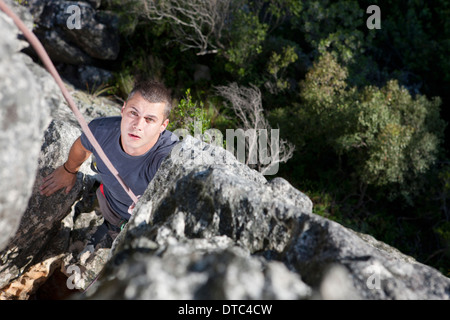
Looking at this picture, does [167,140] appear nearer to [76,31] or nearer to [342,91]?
[342,91]

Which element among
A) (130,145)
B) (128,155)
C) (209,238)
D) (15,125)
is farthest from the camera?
(128,155)

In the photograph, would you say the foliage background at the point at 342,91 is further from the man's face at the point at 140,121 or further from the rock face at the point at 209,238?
the rock face at the point at 209,238

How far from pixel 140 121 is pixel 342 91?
624 cm

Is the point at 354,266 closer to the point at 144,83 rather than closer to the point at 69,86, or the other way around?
the point at 144,83

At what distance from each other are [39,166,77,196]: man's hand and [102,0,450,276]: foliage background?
9.61ft

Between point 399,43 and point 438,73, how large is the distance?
1384mm

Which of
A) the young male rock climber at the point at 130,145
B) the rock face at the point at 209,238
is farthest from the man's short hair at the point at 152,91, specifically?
the rock face at the point at 209,238

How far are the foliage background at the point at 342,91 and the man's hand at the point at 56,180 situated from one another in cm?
293

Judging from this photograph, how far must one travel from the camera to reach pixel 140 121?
258 cm

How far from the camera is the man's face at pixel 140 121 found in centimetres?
258

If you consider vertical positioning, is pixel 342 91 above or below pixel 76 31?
below

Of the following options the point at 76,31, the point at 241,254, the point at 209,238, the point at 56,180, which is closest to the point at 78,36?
the point at 76,31

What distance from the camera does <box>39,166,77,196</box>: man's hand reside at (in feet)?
10.8

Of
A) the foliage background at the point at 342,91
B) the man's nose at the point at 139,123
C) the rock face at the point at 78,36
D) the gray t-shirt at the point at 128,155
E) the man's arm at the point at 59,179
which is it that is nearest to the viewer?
the man's nose at the point at 139,123
